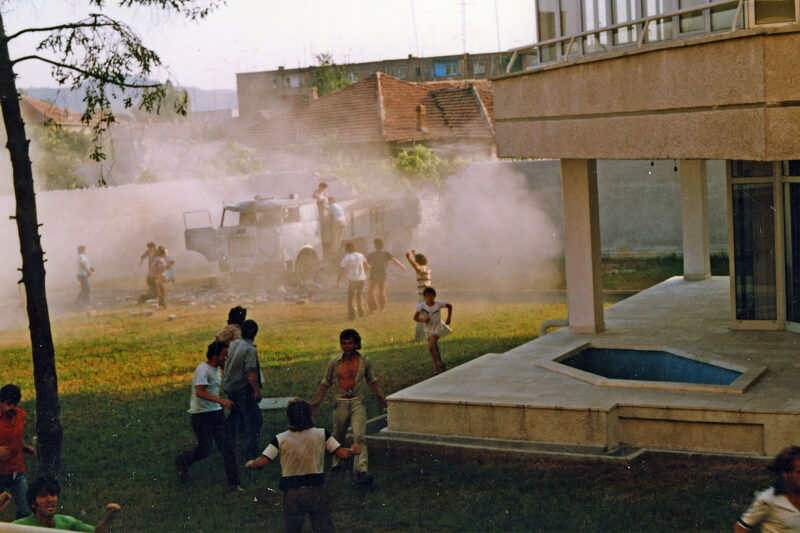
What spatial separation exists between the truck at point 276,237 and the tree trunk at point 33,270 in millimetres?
15408

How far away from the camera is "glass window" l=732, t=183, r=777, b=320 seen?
14.3 meters

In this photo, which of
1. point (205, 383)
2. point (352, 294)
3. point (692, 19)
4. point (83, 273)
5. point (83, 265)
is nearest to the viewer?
point (205, 383)

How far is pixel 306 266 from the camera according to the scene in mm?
27031

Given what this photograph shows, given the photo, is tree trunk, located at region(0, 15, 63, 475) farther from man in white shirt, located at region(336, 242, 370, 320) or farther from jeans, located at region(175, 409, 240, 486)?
→ man in white shirt, located at region(336, 242, 370, 320)

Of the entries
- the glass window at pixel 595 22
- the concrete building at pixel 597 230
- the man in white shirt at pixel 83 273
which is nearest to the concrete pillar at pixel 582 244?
the concrete building at pixel 597 230

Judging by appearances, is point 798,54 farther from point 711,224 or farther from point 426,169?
point 426,169

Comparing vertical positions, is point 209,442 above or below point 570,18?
below

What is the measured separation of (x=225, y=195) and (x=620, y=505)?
94.8ft

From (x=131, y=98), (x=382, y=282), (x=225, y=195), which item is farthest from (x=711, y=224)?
(x=131, y=98)

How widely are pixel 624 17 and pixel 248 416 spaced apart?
6.51 m

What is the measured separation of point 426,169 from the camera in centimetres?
3531

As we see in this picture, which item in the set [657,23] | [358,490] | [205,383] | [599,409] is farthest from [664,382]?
[205,383]

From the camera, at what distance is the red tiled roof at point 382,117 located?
46.4 m

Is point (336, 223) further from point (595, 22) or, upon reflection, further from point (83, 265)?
point (595, 22)
